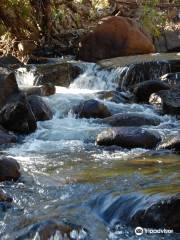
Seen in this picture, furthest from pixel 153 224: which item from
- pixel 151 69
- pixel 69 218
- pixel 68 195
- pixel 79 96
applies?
pixel 151 69

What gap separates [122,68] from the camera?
12555mm

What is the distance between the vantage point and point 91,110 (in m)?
9.88

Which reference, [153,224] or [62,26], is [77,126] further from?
[62,26]

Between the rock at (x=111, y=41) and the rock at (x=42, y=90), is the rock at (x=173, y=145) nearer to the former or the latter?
the rock at (x=42, y=90)

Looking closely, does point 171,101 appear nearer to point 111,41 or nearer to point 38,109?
point 38,109

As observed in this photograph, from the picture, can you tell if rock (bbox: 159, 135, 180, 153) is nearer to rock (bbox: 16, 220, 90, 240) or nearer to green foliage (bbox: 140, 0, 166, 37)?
rock (bbox: 16, 220, 90, 240)

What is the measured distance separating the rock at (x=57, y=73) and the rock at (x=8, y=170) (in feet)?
20.5

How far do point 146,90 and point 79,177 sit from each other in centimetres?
537

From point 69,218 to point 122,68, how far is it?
26.5 feet

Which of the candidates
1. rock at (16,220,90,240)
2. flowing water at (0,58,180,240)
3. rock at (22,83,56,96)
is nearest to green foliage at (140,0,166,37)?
rock at (22,83,56,96)

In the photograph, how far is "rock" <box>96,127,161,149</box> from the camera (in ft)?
25.3

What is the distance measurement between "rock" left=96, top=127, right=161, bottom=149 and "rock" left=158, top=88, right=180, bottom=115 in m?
2.05

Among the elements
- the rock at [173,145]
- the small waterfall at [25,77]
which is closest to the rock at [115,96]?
the small waterfall at [25,77]

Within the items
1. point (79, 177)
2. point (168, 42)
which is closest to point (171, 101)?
point (79, 177)
